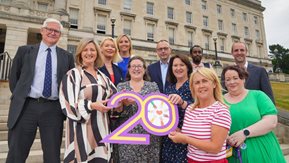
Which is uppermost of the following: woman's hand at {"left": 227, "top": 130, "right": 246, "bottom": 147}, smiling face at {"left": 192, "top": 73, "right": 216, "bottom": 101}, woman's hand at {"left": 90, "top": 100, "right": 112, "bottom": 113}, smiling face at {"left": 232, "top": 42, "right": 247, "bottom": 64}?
smiling face at {"left": 232, "top": 42, "right": 247, "bottom": 64}

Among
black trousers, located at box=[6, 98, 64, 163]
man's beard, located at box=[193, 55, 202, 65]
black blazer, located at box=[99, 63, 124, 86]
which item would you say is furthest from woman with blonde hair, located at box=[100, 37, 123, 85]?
man's beard, located at box=[193, 55, 202, 65]

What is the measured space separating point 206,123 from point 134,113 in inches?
41.8

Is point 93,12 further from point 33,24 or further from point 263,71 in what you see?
point 263,71

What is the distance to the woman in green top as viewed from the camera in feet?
7.65

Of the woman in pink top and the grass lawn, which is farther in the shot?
the grass lawn

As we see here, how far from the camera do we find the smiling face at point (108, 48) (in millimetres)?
3645

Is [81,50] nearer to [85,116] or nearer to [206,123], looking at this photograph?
[85,116]

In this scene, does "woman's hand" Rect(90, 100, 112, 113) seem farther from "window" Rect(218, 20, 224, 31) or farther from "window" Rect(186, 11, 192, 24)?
"window" Rect(218, 20, 224, 31)

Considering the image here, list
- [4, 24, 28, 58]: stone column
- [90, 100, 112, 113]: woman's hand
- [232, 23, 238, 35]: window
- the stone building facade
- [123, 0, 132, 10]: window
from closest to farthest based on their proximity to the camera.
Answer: [90, 100, 112, 113]: woman's hand
[4, 24, 28, 58]: stone column
the stone building facade
[123, 0, 132, 10]: window
[232, 23, 238, 35]: window

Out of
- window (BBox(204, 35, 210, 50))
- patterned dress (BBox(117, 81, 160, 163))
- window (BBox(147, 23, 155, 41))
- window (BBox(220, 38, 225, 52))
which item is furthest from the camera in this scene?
window (BBox(220, 38, 225, 52))

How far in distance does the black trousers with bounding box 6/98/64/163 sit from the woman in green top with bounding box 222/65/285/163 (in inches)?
92.8

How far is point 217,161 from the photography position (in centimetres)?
212

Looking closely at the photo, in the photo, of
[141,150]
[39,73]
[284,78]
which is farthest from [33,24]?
[284,78]

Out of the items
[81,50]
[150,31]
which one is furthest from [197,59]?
[150,31]
